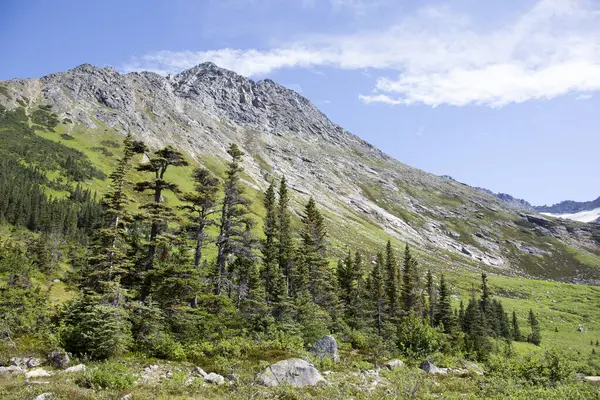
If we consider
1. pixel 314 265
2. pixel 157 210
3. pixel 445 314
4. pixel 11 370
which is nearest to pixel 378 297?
pixel 314 265

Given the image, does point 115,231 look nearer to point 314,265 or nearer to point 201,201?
point 201,201

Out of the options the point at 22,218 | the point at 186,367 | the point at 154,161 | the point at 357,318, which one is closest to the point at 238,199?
the point at 154,161

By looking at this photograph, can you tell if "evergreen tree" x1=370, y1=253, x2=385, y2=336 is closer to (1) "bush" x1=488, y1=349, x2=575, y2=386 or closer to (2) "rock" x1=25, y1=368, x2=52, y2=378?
(1) "bush" x1=488, y1=349, x2=575, y2=386

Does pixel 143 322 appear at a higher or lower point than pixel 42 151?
lower

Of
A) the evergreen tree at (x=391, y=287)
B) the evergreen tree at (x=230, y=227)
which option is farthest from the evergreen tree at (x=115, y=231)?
the evergreen tree at (x=391, y=287)

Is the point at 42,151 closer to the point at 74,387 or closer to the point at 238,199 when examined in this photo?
the point at 238,199

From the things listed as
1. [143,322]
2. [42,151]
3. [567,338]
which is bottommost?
[567,338]

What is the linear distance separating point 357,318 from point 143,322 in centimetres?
3504

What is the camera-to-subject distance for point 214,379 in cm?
1831

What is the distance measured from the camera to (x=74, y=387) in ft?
45.1

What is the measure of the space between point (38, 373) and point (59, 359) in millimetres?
1953

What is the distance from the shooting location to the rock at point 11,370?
52.7 ft

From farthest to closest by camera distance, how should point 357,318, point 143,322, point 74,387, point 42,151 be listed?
1. point 42,151
2. point 357,318
3. point 143,322
4. point 74,387

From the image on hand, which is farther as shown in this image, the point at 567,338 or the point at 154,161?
the point at 567,338
